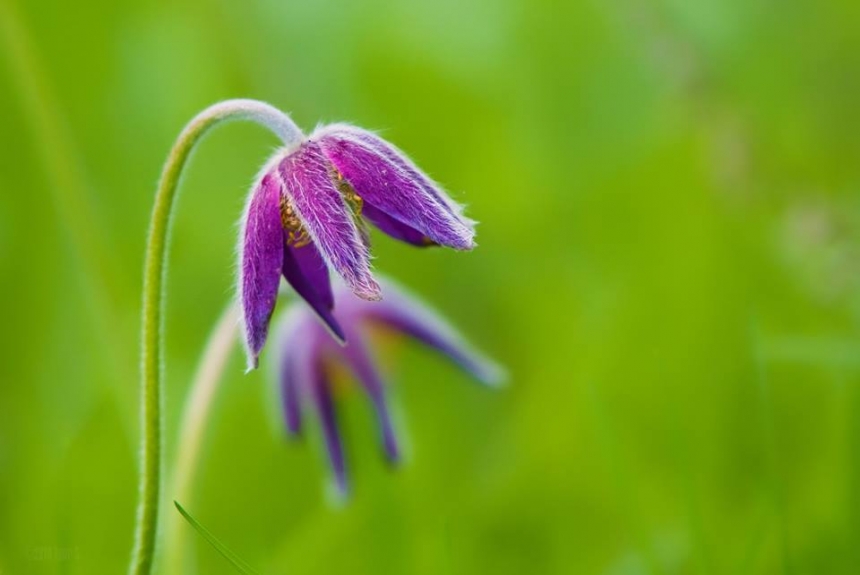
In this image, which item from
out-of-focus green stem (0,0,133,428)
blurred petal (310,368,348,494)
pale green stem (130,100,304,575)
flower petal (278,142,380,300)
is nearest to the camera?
pale green stem (130,100,304,575)

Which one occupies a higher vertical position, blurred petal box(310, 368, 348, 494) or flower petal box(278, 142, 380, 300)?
flower petal box(278, 142, 380, 300)

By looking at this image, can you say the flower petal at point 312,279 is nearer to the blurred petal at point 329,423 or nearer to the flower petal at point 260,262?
the flower petal at point 260,262

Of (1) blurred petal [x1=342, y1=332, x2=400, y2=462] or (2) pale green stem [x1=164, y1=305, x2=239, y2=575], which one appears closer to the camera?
(2) pale green stem [x1=164, y1=305, x2=239, y2=575]

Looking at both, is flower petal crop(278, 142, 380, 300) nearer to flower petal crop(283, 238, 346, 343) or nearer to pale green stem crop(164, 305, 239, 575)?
flower petal crop(283, 238, 346, 343)

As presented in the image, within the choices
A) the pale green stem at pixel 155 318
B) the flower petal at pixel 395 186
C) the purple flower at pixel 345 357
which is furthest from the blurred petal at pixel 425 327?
the pale green stem at pixel 155 318

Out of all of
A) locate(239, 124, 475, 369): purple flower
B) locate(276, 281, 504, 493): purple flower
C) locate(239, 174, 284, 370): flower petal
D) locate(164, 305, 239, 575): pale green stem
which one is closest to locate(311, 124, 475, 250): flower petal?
locate(239, 124, 475, 369): purple flower

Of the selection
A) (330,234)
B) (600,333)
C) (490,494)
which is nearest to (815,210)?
(600,333)
